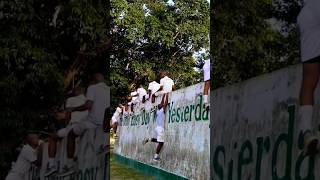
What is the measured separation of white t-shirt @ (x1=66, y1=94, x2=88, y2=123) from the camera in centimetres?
534

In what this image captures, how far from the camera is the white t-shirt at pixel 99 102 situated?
5.20 meters

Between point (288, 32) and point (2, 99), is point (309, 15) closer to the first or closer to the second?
point (288, 32)

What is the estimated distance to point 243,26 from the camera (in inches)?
139

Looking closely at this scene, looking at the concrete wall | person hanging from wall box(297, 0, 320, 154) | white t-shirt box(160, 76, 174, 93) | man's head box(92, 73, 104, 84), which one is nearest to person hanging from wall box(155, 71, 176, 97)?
white t-shirt box(160, 76, 174, 93)

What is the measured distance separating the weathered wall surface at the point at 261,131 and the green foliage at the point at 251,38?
2.8 inches

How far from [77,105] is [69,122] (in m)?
0.20

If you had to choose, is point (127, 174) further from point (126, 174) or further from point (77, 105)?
point (77, 105)

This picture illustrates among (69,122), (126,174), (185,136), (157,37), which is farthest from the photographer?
(157,37)

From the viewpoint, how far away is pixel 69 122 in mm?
5559

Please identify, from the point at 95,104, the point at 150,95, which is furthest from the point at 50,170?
the point at 150,95

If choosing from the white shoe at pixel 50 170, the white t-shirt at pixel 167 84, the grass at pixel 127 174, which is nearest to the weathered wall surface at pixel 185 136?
the grass at pixel 127 174

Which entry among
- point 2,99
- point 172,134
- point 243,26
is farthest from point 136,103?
point 243,26

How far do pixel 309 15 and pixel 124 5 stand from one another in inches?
529

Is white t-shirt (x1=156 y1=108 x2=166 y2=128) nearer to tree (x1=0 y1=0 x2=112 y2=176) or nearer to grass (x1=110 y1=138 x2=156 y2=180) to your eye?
grass (x1=110 y1=138 x2=156 y2=180)
